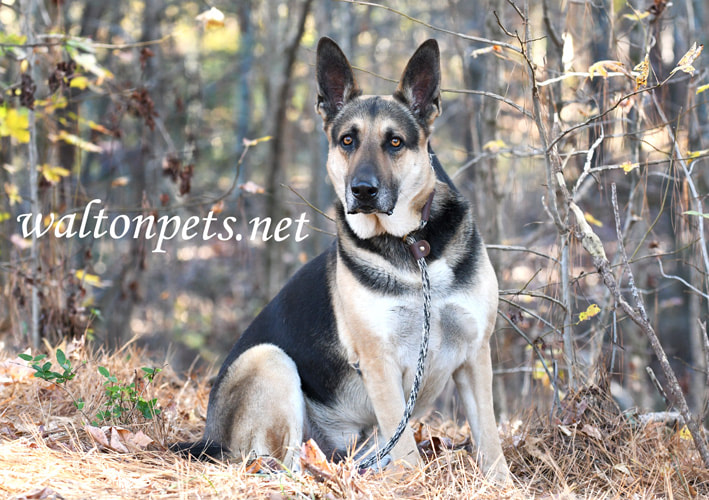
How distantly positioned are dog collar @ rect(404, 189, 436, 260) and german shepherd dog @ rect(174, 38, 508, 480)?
0.04 ft

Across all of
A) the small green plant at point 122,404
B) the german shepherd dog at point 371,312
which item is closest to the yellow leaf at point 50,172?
the small green plant at point 122,404

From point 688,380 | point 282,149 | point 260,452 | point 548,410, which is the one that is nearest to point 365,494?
point 260,452

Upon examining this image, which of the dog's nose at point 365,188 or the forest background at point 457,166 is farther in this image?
the forest background at point 457,166

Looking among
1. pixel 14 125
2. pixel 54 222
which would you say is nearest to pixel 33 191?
pixel 54 222

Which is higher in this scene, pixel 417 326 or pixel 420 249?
pixel 420 249

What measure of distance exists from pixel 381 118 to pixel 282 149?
553 centimetres

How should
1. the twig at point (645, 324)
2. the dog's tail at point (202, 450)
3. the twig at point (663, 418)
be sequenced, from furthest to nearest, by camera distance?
the twig at point (663, 418), the dog's tail at point (202, 450), the twig at point (645, 324)

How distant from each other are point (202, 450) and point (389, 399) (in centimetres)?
101

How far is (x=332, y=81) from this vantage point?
4.01 m

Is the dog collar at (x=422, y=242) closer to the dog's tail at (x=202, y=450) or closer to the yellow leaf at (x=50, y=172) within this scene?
the dog's tail at (x=202, y=450)

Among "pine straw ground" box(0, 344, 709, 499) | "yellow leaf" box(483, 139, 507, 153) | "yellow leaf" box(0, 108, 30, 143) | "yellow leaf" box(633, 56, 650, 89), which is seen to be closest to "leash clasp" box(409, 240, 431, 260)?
"pine straw ground" box(0, 344, 709, 499)

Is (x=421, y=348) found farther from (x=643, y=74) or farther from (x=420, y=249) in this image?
(x=643, y=74)

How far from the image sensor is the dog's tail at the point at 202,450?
361 cm

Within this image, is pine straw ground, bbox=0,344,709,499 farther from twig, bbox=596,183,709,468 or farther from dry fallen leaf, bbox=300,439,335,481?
twig, bbox=596,183,709,468
